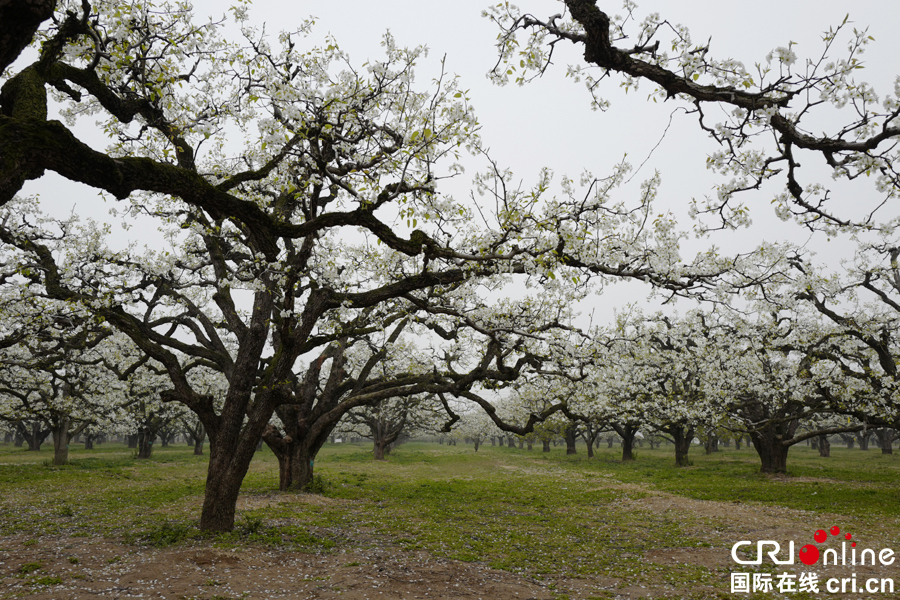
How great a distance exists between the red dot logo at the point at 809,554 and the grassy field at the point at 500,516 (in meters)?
1.47

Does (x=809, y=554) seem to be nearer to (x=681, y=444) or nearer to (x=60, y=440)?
(x=681, y=444)

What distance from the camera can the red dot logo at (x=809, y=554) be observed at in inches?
373

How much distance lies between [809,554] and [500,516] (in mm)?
7826

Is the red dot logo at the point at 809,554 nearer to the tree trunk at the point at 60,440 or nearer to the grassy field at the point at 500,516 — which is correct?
the grassy field at the point at 500,516

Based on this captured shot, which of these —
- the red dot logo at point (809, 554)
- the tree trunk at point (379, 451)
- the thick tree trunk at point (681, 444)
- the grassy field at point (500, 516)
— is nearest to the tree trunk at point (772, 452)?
the grassy field at point (500, 516)

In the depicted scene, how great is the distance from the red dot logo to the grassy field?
1.47m

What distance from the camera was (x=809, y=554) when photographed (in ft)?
32.3

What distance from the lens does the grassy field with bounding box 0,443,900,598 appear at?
10016mm

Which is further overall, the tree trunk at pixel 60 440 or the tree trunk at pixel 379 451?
the tree trunk at pixel 379 451

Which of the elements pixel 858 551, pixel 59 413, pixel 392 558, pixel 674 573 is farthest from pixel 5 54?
pixel 59 413

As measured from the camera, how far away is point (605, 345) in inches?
567

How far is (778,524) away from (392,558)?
10752 millimetres

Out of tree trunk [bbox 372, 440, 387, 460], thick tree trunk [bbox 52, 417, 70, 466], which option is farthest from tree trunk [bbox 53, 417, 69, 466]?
tree trunk [bbox 372, 440, 387, 460]

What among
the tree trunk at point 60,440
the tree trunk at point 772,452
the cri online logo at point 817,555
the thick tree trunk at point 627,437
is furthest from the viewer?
→ the thick tree trunk at point 627,437
